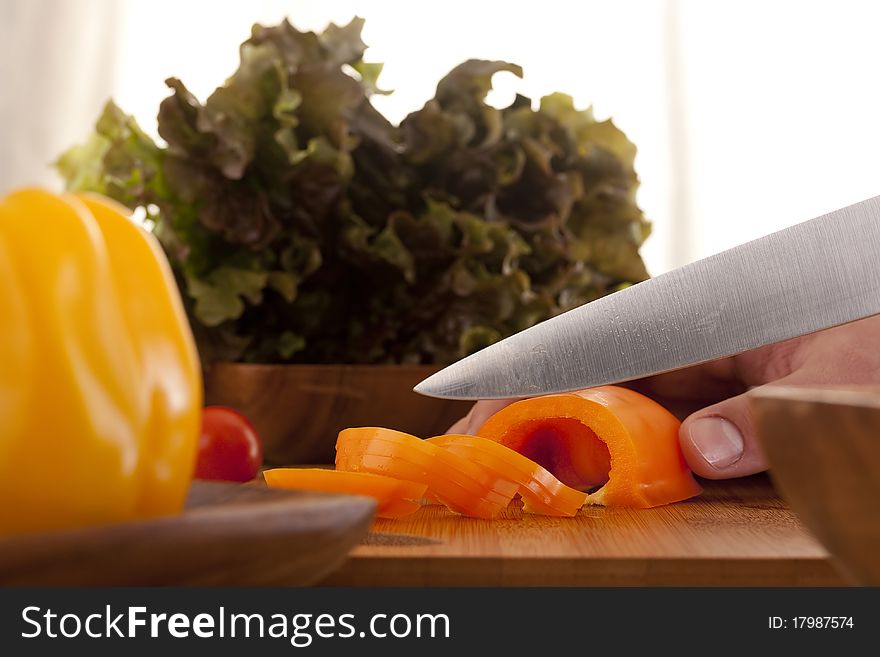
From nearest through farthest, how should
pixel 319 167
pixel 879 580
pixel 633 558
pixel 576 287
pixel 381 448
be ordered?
pixel 879 580
pixel 633 558
pixel 381 448
pixel 319 167
pixel 576 287

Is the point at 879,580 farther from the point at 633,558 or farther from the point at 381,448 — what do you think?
the point at 381,448

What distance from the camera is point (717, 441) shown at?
0.82m

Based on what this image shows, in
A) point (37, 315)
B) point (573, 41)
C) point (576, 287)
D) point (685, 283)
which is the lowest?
point (37, 315)

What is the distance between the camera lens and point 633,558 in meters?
0.55

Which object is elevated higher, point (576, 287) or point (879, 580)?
point (576, 287)

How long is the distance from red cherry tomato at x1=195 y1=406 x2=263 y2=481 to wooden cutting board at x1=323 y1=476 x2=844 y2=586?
1.34ft

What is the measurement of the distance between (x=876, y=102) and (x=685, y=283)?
1.91m

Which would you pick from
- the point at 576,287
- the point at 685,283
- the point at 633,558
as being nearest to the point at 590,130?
the point at 576,287

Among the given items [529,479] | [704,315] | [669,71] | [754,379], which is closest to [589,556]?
→ [529,479]

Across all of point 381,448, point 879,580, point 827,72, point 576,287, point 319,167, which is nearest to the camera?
point 879,580

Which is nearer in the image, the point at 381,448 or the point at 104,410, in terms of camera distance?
the point at 104,410

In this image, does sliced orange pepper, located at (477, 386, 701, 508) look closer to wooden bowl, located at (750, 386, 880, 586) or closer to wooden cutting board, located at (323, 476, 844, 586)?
wooden cutting board, located at (323, 476, 844, 586)

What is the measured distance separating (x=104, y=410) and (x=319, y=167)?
2.43 ft

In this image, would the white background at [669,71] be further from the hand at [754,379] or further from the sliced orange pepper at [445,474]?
the sliced orange pepper at [445,474]
